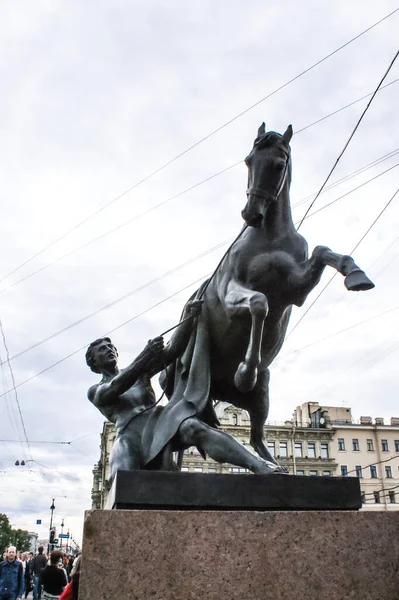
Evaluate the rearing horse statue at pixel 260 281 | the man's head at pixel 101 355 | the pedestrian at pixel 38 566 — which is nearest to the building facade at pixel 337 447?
the pedestrian at pixel 38 566

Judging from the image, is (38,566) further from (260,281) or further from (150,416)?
(260,281)

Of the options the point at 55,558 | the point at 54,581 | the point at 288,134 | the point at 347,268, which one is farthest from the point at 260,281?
the point at 55,558

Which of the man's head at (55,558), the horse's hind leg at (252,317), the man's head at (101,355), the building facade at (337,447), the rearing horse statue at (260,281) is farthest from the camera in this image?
the building facade at (337,447)

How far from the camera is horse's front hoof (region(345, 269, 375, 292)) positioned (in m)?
3.75

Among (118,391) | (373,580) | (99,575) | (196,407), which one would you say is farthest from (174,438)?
(373,580)

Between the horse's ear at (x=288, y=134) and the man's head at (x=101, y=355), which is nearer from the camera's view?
the horse's ear at (x=288, y=134)

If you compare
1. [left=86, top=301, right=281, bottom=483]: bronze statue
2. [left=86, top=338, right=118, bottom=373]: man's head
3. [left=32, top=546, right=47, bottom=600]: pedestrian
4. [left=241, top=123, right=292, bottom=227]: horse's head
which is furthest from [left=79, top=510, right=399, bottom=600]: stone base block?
[left=32, top=546, right=47, bottom=600]: pedestrian

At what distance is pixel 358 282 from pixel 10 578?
31.6ft

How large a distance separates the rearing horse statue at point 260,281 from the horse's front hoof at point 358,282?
4.3 inches

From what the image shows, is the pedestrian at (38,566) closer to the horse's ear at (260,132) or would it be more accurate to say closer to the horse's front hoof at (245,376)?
the horse's front hoof at (245,376)

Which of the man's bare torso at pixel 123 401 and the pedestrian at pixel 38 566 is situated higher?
the man's bare torso at pixel 123 401

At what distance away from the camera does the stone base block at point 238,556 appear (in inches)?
126

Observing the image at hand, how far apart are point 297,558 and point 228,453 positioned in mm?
844

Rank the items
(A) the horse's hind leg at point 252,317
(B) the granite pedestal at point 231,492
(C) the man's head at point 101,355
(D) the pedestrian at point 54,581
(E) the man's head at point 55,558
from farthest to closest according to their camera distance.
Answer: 1. (E) the man's head at point 55,558
2. (D) the pedestrian at point 54,581
3. (C) the man's head at point 101,355
4. (A) the horse's hind leg at point 252,317
5. (B) the granite pedestal at point 231,492
